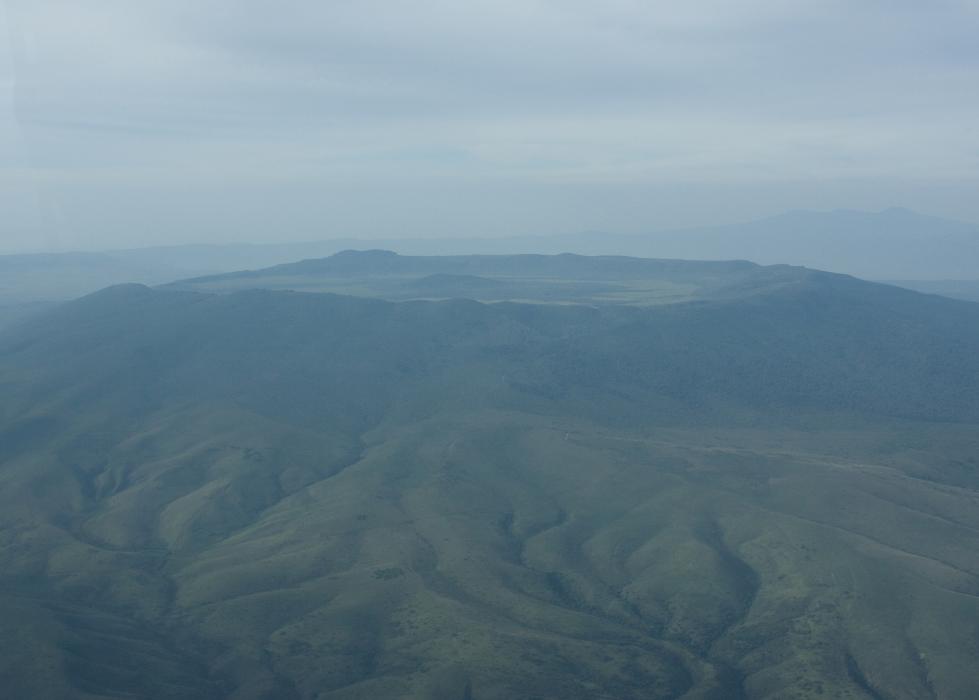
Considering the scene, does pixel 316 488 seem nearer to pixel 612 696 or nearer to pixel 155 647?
pixel 155 647

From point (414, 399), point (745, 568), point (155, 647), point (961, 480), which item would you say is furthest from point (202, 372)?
point (961, 480)

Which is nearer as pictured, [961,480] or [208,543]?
[208,543]

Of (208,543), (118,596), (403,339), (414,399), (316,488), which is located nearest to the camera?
(118,596)

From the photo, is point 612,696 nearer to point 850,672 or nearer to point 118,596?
point 850,672

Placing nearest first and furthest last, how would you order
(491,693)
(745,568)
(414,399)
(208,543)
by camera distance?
(491,693) → (745,568) → (208,543) → (414,399)

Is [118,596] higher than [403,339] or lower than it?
lower

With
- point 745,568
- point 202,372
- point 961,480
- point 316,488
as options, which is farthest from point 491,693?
point 202,372
